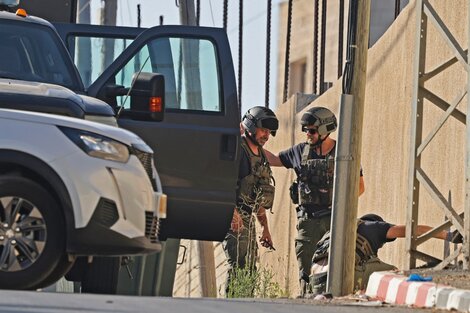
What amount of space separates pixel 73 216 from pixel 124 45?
3.75 m

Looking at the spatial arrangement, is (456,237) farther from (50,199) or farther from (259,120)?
(50,199)

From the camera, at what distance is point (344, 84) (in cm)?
1357

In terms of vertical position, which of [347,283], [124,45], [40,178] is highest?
[124,45]

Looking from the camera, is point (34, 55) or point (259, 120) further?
point (259, 120)

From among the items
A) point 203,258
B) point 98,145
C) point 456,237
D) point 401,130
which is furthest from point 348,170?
point 203,258

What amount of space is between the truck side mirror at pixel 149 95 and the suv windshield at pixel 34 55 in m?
0.44

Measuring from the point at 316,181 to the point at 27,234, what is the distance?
5.26m

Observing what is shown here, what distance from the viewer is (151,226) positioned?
10.4 meters

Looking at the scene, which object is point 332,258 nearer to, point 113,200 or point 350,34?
point 350,34

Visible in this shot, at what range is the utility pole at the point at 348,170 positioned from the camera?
1308cm

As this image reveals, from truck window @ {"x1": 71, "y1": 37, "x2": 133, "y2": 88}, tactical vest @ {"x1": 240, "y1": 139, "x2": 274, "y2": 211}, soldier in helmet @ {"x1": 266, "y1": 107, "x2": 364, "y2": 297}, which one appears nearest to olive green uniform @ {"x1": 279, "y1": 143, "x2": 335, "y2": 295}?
soldier in helmet @ {"x1": 266, "y1": 107, "x2": 364, "y2": 297}

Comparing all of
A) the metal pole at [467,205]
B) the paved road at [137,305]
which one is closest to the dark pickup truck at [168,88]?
the metal pole at [467,205]

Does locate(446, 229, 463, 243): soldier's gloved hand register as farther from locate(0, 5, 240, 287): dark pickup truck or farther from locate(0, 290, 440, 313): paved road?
locate(0, 290, 440, 313): paved road

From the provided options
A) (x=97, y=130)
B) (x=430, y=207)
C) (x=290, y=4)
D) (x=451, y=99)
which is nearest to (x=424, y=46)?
(x=451, y=99)
